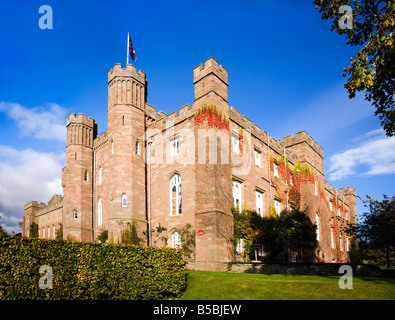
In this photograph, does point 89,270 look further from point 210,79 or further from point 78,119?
point 78,119

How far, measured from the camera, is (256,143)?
26.4 meters

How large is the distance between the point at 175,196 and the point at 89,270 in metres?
12.1

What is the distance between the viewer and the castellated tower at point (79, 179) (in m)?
27.9

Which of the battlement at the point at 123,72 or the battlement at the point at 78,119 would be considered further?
the battlement at the point at 78,119

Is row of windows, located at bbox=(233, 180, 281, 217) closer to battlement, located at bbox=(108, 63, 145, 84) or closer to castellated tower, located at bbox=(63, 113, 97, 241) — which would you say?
battlement, located at bbox=(108, 63, 145, 84)

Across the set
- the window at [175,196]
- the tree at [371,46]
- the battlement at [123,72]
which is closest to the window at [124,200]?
the window at [175,196]

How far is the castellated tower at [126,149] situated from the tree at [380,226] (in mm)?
14552

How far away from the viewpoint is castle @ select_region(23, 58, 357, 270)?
66.7ft

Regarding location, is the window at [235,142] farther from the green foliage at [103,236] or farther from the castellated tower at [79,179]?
the castellated tower at [79,179]

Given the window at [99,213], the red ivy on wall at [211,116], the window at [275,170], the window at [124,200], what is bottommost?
the window at [99,213]

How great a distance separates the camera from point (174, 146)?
938 inches
